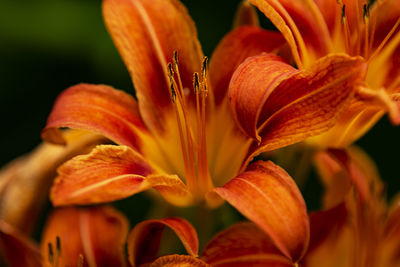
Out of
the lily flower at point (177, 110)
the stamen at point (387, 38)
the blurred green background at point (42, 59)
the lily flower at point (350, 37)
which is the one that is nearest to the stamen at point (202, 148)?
the lily flower at point (177, 110)

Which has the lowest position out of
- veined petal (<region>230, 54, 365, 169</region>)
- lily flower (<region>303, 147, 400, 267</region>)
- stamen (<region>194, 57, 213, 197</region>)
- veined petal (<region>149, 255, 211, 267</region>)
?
lily flower (<region>303, 147, 400, 267</region>)

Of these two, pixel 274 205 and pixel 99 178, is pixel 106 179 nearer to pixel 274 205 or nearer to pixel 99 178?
pixel 99 178

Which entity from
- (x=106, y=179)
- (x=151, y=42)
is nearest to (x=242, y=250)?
(x=106, y=179)

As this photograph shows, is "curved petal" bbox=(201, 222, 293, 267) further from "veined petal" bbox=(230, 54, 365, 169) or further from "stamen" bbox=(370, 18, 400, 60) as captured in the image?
"stamen" bbox=(370, 18, 400, 60)

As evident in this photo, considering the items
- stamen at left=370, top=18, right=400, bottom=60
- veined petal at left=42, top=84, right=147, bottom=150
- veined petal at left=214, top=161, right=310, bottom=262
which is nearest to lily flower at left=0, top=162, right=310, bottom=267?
veined petal at left=214, top=161, right=310, bottom=262

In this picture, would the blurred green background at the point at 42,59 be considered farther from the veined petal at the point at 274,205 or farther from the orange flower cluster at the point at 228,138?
the veined petal at the point at 274,205

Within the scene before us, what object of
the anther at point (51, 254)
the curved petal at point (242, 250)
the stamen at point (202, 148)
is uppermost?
the stamen at point (202, 148)
